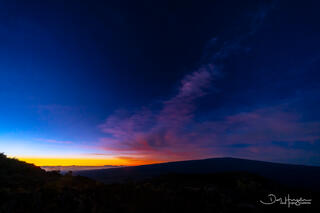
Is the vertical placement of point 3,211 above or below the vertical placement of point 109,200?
below

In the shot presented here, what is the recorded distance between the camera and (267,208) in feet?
17.9

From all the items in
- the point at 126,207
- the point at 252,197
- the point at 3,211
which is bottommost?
the point at 3,211

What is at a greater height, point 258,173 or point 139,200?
point 139,200

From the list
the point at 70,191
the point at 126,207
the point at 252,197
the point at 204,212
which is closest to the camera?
the point at 204,212

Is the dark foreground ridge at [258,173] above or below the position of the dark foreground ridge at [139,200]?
below

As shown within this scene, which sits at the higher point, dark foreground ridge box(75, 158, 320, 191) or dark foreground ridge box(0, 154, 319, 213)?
dark foreground ridge box(0, 154, 319, 213)

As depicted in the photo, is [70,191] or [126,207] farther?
[70,191]

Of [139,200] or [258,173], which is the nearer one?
[139,200]

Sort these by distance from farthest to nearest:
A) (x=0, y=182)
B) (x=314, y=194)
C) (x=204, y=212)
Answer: (x=0, y=182) → (x=314, y=194) → (x=204, y=212)

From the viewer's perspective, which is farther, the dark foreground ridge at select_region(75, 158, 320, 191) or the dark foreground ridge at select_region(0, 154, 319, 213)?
the dark foreground ridge at select_region(75, 158, 320, 191)

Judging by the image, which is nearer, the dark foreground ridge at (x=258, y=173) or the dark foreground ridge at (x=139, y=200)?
the dark foreground ridge at (x=139, y=200)

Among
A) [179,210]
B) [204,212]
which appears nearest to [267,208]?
[204,212]

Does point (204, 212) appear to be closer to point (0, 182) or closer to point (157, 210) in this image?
point (157, 210)

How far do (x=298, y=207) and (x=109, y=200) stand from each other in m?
7.07
